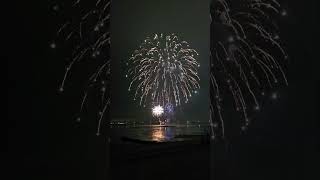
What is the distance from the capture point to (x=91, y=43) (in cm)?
315

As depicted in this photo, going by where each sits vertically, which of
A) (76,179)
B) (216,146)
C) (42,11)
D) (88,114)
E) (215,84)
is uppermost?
(42,11)

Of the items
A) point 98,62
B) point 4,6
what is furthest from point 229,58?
point 4,6

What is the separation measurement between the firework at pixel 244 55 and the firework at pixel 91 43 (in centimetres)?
96

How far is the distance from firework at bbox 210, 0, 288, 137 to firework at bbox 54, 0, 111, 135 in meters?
0.96

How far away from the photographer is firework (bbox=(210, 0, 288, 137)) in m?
3.41

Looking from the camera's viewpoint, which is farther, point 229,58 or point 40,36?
point 229,58

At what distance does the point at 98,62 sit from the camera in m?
3.18

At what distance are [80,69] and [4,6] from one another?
708 mm

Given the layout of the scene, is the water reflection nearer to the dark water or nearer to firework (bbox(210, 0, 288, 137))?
the dark water

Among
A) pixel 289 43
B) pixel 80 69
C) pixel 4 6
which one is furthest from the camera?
pixel 289 43

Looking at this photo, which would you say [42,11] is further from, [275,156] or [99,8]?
[275,156]

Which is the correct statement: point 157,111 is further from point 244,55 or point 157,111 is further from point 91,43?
point 91,43

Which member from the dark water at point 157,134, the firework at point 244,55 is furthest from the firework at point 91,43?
the dark water at point 157,134

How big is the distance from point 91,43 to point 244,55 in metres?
1.31
